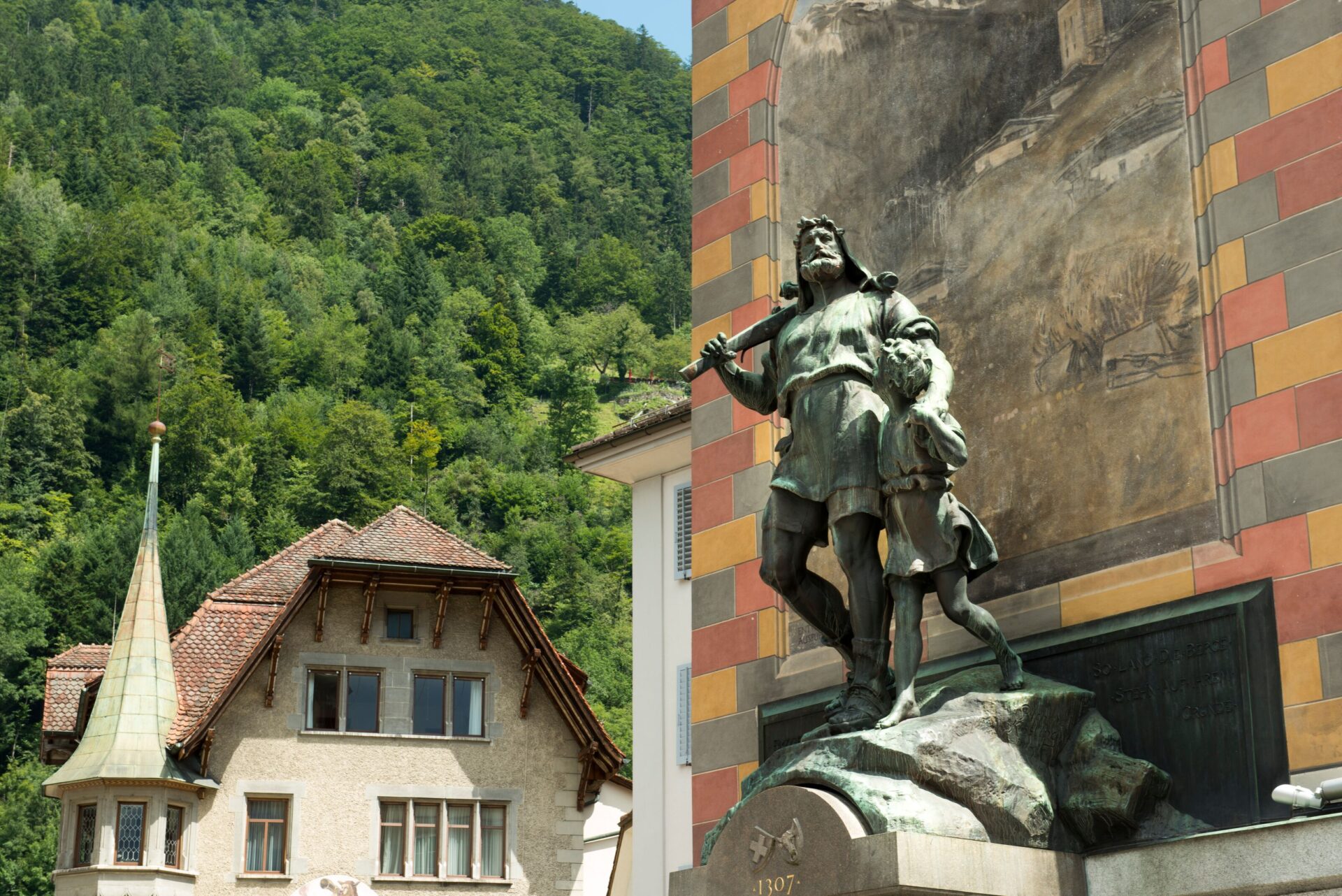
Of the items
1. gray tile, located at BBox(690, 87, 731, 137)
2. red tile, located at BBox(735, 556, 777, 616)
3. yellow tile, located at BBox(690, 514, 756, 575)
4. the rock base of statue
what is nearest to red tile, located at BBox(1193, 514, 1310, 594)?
the rock base of statue

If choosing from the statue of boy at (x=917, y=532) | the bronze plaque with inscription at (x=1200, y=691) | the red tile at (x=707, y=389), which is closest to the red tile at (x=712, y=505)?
the red tile at (x=707, y=389)

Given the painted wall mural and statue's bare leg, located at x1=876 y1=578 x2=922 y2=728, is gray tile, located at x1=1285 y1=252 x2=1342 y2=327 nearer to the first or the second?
the painted wall mural

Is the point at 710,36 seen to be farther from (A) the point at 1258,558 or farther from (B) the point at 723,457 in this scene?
(A) the point at 1258,558

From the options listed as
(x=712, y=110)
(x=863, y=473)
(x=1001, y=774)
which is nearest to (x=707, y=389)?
(x=712, y=110)

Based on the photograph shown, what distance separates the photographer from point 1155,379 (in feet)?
31.1

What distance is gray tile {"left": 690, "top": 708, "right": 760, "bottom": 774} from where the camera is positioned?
11.5 m

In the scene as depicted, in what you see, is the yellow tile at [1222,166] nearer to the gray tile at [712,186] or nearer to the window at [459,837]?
the gray tile at [712,186]

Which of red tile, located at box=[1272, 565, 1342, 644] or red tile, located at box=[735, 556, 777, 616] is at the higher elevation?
red tile, located at box=[735, 556, 777, 616]

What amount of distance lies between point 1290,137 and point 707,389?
180 inches

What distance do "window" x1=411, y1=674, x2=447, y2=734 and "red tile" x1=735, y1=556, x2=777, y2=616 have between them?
1091 inches

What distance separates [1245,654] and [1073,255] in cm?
255

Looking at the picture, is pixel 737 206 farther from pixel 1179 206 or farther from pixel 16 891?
pixel 16 891

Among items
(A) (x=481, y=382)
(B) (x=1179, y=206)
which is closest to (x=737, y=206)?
(B) (x=1179, y=206)

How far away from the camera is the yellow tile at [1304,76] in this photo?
29.3 feet
